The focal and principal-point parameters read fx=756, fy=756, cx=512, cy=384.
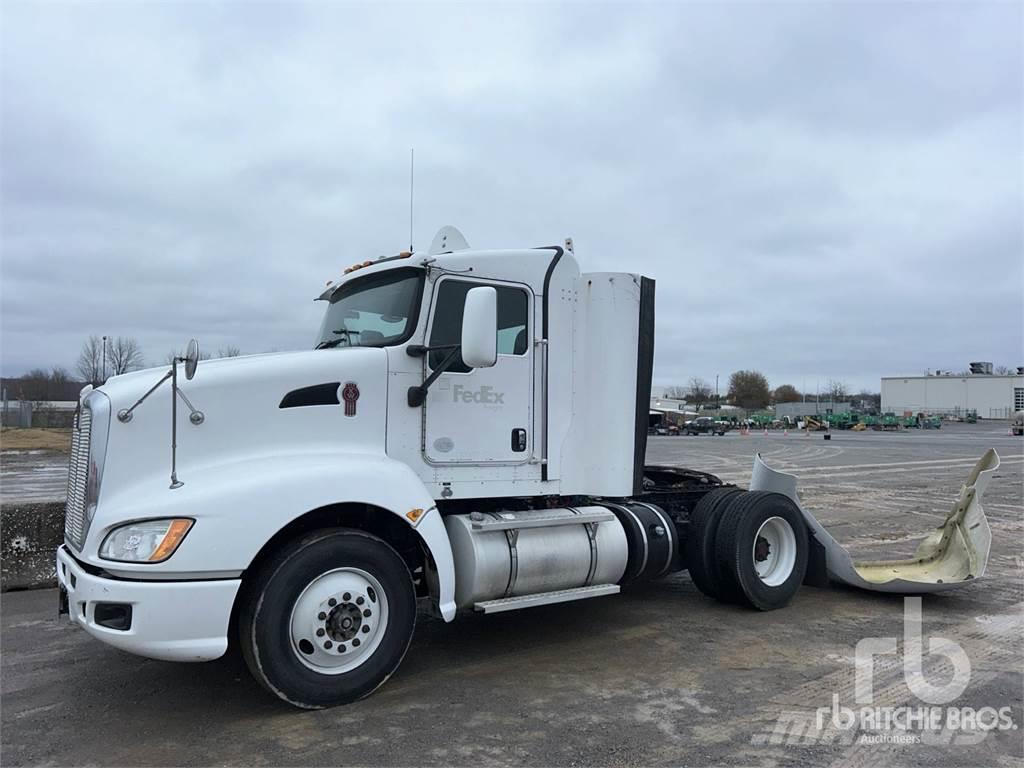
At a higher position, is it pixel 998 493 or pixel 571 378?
pixel 571 378

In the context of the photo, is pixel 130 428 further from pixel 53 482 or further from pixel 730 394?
pixel 730 394

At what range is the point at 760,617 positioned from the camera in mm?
6711

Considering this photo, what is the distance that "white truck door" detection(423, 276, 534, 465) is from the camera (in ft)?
17.9

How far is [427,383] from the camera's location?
210 inches

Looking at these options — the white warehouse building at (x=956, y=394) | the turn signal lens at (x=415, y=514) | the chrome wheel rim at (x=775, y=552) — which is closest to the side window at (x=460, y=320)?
the turn signal lens at (x=415, y=514)

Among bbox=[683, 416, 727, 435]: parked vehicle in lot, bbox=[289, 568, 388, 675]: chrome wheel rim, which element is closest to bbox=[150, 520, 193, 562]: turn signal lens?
bbox=[289, 568, 388, 675]: chrome wheel rim

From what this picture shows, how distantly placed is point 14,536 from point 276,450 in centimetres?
483

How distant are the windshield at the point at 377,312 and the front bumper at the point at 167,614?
1.99 m

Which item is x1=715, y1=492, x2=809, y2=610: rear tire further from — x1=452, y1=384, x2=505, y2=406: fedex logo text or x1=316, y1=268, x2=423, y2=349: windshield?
x1=316, y1=268, x2=423, y2=349: windshield

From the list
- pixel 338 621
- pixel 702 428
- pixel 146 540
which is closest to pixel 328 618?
pixel 338 621

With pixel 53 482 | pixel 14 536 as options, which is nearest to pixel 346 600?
pixel 14 536

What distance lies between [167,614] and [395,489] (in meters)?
1.49

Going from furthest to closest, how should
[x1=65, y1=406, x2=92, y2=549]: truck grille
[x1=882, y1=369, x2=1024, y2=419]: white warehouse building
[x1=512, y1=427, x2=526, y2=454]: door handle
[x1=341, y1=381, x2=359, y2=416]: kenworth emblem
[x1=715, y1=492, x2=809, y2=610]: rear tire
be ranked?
[x1=882, y1=369, x2=1024, y2=419]: white warehouse building, [x1=715, y1=492, x2=809, y2=610]: rear tire, [x1=512, y1=427, x2=526, y2=454]: door handle, [x1=341, y1=381, x2=359, y2=416]: kenworth emblem, [x1=65, y1=406, x2=92, y2=549]: truck grille

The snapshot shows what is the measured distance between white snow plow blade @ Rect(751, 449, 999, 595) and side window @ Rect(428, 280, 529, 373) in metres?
3.29
